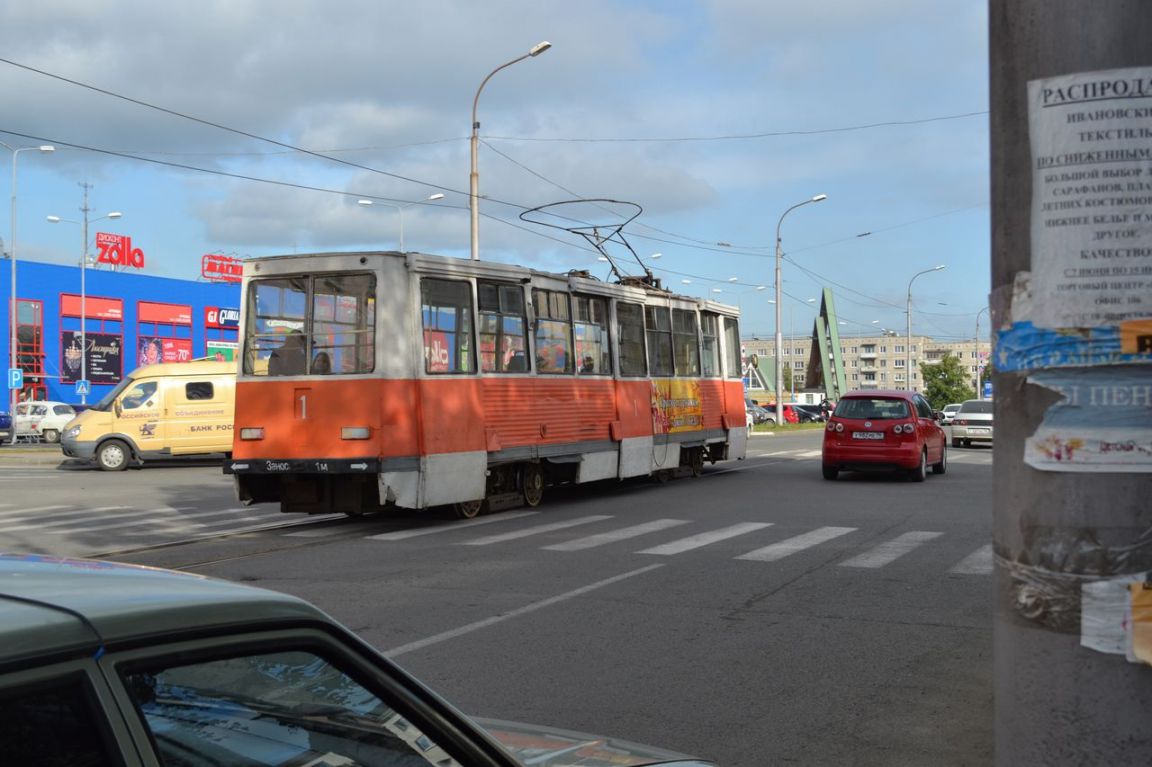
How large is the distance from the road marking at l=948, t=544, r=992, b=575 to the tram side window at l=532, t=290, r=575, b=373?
677 centimetres

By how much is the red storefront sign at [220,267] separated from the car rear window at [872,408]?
50.3 meters

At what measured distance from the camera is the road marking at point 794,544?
1115cm

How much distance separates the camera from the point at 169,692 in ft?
5.99

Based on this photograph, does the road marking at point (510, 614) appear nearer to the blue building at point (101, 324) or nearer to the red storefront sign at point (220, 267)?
the blue building at point (101, 324)

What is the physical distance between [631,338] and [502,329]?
164 inches

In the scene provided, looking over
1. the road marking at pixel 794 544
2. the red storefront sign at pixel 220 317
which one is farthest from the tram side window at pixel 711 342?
the red storefront sign at pixel 220 317

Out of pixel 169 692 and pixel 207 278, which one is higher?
pixel 207 278

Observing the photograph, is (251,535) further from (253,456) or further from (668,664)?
(668,664)

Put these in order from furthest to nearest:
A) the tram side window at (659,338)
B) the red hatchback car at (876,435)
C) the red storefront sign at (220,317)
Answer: the red storefront sign at (220,317) < the red hatchback car at (876,435) < the tram side window at (659,338)

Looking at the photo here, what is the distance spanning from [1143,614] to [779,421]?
5447 centimetres

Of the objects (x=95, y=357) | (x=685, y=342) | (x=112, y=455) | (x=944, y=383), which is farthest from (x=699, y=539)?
(x=944, y=383)

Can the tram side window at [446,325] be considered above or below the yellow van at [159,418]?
above

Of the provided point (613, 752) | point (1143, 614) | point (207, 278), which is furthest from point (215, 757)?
point (207, 278)

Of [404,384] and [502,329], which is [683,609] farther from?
[502,329]
